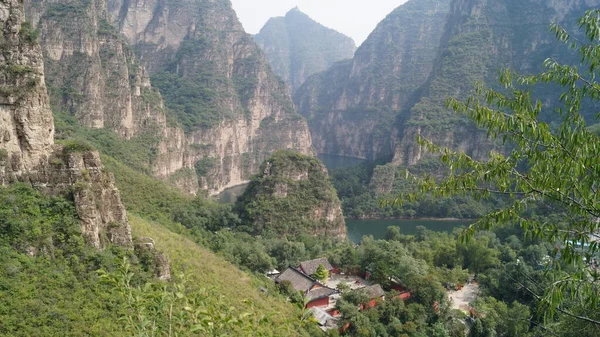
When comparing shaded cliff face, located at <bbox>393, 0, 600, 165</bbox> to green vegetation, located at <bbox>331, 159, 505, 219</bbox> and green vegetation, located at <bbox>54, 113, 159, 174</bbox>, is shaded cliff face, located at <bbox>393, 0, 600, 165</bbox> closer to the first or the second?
green vegetation, located at <bbox>331, 159, 505, 219</bbox>

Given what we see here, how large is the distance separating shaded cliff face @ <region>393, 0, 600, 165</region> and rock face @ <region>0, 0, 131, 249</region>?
8518 centimetres

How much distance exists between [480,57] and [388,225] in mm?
65383

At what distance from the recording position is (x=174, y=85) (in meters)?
110

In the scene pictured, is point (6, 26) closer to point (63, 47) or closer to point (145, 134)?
point (63, 47)

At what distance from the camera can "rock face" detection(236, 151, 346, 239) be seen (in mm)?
50469

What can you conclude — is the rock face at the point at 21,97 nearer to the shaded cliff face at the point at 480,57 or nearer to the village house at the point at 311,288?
the village house at the point at 311,288

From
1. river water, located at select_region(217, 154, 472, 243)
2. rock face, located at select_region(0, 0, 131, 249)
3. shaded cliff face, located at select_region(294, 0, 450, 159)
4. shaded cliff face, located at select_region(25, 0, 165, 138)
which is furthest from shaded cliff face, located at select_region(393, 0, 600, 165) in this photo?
rock face, located at select_region(0, 0, 131, 249)

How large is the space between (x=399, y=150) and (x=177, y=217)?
2589 inches

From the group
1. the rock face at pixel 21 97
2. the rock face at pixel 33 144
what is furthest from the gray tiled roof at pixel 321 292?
the rock face at pixel 21 97

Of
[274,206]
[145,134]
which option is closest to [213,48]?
[145,134]

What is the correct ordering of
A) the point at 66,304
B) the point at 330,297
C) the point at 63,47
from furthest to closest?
1. the point at 63,47
2. the point at 330,297
3. the point at 66,304

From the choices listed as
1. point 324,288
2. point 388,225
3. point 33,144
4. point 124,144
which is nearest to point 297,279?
point 324,288

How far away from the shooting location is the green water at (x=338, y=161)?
141750mm

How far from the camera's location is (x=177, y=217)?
44719 mm
